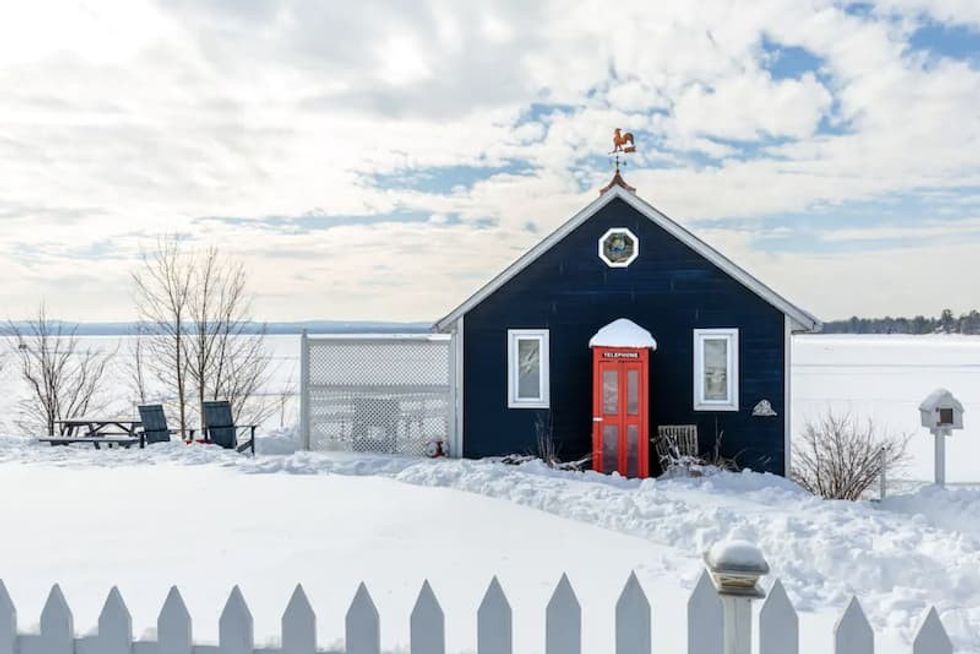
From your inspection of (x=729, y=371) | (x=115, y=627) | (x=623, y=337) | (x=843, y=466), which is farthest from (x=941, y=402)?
(x=115, y=627)

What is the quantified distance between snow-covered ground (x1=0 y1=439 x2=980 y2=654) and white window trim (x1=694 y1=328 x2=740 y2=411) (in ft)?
6.70

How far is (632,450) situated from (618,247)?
358 centimetres

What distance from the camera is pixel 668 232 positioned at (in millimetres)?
11953

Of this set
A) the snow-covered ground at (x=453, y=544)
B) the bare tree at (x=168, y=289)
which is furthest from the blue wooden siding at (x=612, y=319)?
the bare tree at (x=168, y=289)

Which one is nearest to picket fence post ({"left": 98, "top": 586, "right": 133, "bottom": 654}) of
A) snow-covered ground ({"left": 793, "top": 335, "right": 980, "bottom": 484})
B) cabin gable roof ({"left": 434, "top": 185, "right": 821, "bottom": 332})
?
cabin gable roof ({"left": 434, "top": 185, "right": 821, "bottom": 332})

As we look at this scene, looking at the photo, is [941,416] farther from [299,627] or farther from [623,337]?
[299,627]

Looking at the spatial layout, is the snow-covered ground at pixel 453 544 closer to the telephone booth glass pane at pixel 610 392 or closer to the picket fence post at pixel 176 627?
the picket fence post at pixel 176 627

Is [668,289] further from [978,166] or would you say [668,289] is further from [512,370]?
[978,166]

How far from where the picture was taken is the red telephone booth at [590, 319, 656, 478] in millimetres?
11367

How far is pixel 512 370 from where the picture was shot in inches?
487

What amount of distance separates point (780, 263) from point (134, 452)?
1372 centimetres

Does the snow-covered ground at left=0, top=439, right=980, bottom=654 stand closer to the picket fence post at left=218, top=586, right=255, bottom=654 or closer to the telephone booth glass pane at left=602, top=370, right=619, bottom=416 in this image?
the picket fence post at left=218, top=586, right=255, bottom=654

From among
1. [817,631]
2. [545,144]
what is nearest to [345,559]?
[817,631]

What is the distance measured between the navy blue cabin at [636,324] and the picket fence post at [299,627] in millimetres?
9571
